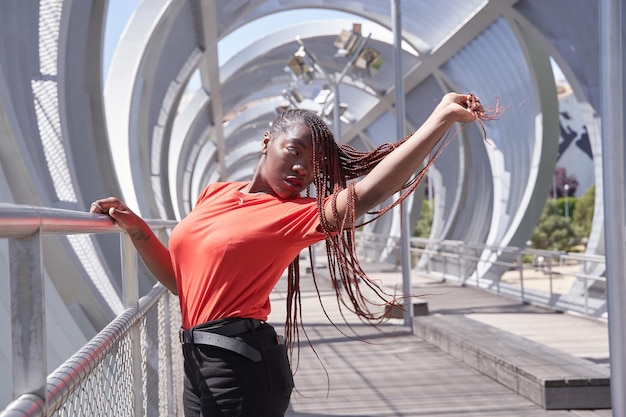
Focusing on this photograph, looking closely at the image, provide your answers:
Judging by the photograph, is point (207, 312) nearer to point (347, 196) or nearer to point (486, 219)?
point (347, 196)

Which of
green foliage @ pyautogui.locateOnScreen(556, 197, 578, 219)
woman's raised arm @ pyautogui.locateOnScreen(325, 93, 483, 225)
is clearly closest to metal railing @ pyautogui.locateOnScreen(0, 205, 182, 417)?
woman's raised arm @ pyautogui.locateOnScreen(325, 93, 483, 225)

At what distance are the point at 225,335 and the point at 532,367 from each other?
4.66 meters

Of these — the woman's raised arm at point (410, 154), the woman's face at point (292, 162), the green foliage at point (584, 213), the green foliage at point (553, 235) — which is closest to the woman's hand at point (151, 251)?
the woman's face at point (292, 162)

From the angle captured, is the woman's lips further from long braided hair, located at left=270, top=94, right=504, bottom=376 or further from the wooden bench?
the wooden bench

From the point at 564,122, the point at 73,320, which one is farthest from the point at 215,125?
the point at 564,122

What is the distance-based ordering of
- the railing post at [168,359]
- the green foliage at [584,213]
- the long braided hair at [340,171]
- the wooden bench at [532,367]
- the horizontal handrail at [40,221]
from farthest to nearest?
the green foliage at [584,213]
the wooden bench at [532,367]
the railing post at [168,359]
the long braided hair at [340,171]
the horizontal handrail at [40,221]

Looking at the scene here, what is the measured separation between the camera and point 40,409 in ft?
4.67

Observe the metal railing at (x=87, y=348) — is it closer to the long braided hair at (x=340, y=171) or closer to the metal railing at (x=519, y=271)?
the long braided hair at (x=340, y=171)

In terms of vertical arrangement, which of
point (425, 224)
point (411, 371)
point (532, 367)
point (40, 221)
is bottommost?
point (411, 371)

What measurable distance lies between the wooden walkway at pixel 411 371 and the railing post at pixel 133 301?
587mm

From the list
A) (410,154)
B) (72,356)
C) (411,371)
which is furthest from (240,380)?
(411,371)

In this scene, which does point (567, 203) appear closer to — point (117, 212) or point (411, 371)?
point (411, 371)

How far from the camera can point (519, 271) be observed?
1533cm

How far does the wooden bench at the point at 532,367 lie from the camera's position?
6176 millimetres
